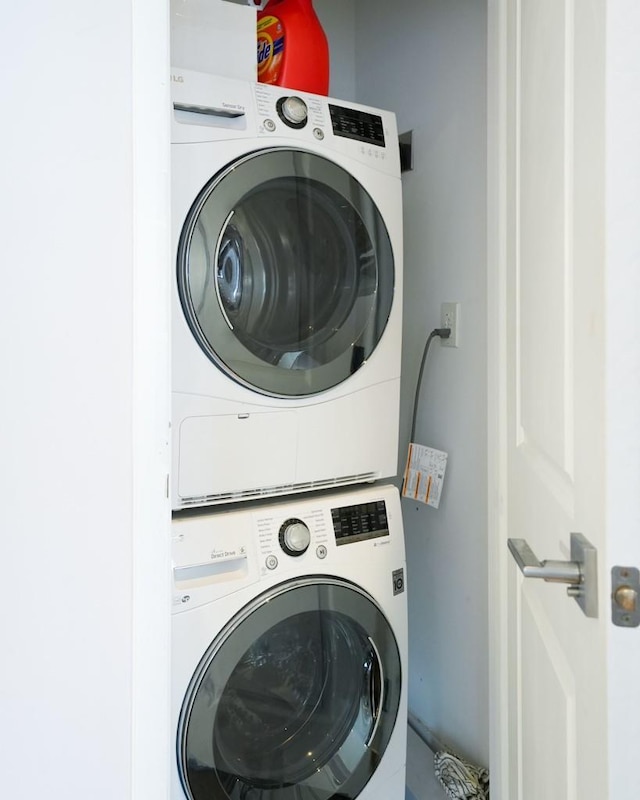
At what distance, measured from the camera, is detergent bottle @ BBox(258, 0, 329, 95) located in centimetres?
149

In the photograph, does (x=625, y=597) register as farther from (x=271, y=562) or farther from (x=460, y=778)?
(x=460, y=778)

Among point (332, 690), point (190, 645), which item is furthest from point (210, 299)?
point (332, 690)

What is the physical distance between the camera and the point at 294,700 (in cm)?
141

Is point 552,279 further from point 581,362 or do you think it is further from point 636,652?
point 636,652

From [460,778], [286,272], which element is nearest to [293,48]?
[286,272]

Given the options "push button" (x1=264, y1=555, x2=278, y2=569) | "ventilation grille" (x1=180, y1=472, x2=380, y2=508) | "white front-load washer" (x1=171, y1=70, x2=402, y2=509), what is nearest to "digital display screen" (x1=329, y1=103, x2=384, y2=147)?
"white front-load washer" (x1=171, y1=70, x2=402, y2=509)

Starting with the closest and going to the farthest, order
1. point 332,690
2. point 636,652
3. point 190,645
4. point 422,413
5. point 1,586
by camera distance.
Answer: point 636,652, point 1,586, point 190,645, point 332,690, point 422,413

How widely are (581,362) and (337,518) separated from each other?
82 centimetres

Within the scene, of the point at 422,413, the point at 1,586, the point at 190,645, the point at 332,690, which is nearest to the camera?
the point at 1,586

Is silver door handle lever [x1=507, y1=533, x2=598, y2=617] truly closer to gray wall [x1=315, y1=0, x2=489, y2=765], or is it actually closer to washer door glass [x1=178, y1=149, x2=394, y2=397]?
washer door glass [x1=178, y1=149, x2=394, y2=397]

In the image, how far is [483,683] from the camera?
5.57ft

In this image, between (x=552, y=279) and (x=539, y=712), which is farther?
(x=539, y=712)

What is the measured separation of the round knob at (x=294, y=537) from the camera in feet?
4.49

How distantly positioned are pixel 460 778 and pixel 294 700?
1.58ft
